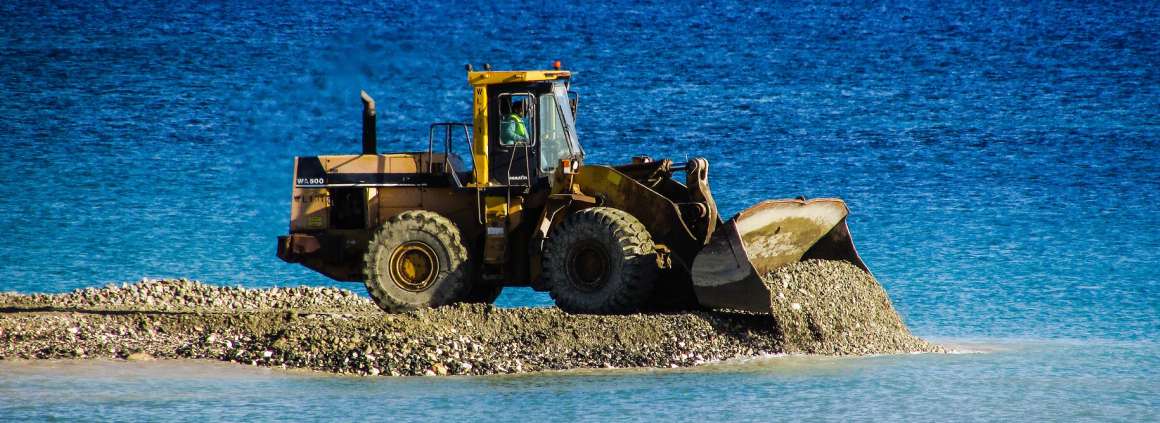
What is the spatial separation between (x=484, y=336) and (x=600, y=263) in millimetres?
1574

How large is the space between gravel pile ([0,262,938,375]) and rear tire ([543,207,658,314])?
0.39 m

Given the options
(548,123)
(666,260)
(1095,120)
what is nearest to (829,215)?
(666,260)

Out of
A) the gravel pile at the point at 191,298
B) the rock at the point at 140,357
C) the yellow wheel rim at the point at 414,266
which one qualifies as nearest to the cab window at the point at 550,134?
the yellow wheel rim at the point at 414,266

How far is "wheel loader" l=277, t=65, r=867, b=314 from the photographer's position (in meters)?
16.0

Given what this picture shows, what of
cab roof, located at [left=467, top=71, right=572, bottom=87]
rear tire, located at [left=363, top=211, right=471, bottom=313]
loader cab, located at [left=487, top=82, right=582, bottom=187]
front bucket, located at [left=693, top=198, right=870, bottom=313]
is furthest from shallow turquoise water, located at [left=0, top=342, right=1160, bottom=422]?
cab roof, located at [left=467, top=71, right=572, bottom=87]

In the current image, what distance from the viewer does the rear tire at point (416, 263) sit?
17094mm

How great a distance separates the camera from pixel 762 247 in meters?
16.0

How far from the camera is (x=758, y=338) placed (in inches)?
611

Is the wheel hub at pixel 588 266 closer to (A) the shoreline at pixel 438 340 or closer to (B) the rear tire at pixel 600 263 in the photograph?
(B) the rear tire at pixel 600 263

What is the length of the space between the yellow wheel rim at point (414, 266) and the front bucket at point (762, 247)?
313 cm

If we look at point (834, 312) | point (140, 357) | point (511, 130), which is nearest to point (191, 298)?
point (140, 357)

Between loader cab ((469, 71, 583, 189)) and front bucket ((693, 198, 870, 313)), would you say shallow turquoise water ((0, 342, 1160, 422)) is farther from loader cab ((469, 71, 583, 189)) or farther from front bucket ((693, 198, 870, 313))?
loader cab ((469, 71, 583, 189))

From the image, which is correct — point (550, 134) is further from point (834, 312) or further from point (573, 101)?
point (834, 312)

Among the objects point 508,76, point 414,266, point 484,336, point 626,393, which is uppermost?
point 508,76
